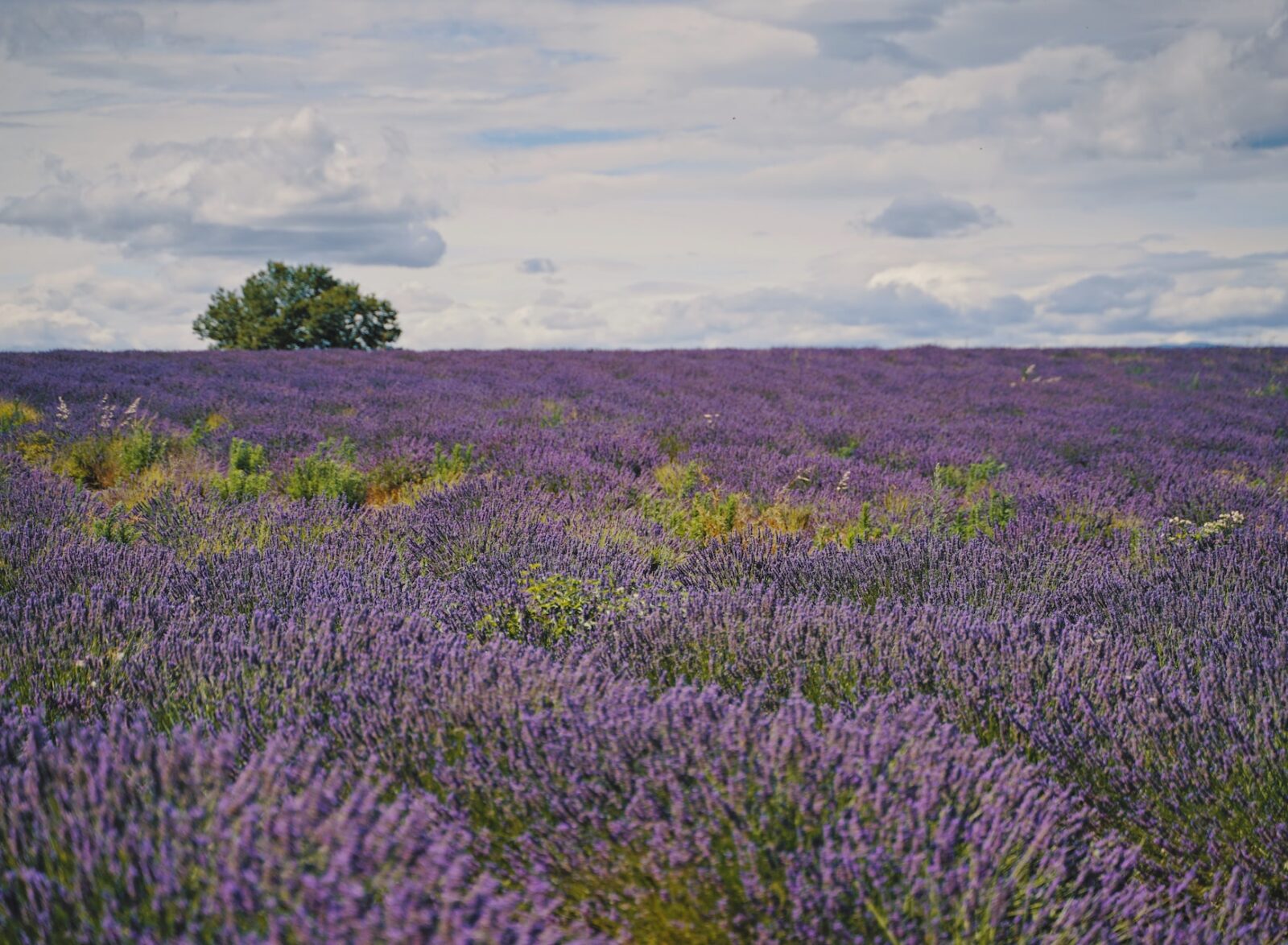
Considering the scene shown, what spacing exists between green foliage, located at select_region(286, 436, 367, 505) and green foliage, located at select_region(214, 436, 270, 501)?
0.16 meters

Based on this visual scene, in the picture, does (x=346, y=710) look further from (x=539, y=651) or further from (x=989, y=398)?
(x=989, y=398)

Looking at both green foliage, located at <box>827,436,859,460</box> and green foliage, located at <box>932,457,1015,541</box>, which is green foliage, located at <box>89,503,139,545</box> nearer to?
green foliage, located at <box>932,457,1015,541</box>

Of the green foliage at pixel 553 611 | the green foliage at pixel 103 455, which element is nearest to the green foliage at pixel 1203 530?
the green foliage at pixel 553 611

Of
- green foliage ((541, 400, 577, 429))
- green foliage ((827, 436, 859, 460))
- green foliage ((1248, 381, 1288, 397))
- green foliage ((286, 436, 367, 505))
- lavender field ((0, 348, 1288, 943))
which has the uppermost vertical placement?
green foliage ((1248, 381, 1288, 397))

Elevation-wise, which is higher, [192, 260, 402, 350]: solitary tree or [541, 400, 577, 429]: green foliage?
[192, 260, 402, 350]: solitary tree

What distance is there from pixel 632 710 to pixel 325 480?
3.71 meters

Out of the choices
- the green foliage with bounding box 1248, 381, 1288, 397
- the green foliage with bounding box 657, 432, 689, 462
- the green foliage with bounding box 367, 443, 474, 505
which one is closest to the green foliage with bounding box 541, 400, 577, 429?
the green foliage with bounding box 657, 432, 689, 462

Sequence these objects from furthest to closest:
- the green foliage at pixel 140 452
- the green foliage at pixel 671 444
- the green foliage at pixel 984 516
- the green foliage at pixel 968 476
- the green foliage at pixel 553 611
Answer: the green foliage at pixel 671 444 < the green foliage at pixel 140 452 < the green foliage at pixel 968 476 < the green foliage at pixel 984 516 < the green foliage at pixel 553 611

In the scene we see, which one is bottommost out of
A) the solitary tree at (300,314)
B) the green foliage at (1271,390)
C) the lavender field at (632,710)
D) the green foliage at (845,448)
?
the lavender field at (632,710)

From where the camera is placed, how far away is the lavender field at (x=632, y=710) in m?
1.31

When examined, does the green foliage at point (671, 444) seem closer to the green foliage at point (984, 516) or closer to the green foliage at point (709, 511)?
the green foliage at point (709, 511)

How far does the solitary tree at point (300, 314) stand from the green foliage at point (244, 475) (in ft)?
61.2

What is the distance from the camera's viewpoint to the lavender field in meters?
1.31

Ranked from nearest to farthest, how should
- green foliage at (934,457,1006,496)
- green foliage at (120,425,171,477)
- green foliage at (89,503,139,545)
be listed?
1. green foliage at (89,503,139,545)
2. green foliage at (934,457,1006,496)
3. green foliage at (120,425,171,477)
